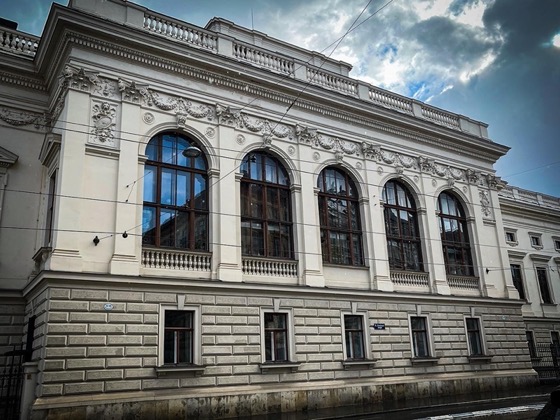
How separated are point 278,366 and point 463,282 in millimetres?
11787

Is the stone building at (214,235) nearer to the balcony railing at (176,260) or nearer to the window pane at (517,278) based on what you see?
the balcony railing at (176,260)

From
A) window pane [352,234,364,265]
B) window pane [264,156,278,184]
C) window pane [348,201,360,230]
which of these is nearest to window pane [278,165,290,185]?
window pane [264,156,278,184]

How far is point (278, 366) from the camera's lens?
57.6 ft

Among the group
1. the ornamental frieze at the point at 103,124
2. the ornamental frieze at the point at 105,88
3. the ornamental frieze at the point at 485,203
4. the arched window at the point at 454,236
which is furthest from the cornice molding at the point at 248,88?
the arched window at the point at 454,236

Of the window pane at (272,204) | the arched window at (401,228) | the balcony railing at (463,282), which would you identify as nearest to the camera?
the window pane at (272,204)

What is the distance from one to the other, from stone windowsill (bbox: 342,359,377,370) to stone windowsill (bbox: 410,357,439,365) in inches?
89.8

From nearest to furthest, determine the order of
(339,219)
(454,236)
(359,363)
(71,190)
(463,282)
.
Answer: (71,190)
(359,363)
(339,219)
(463,282)
(454,236)

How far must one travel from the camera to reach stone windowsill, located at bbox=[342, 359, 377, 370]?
19.3 meters

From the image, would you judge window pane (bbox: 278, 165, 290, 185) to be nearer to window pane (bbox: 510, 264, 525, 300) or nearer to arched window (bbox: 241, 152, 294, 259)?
arched window (bbox: 241, 152, 294, 259)

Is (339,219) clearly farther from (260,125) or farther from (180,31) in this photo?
(180,31)

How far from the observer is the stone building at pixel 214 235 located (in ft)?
Result: 50.4

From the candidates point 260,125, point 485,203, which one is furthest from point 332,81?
point 485,203

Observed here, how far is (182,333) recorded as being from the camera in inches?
651

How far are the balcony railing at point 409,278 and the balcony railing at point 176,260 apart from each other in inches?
352
